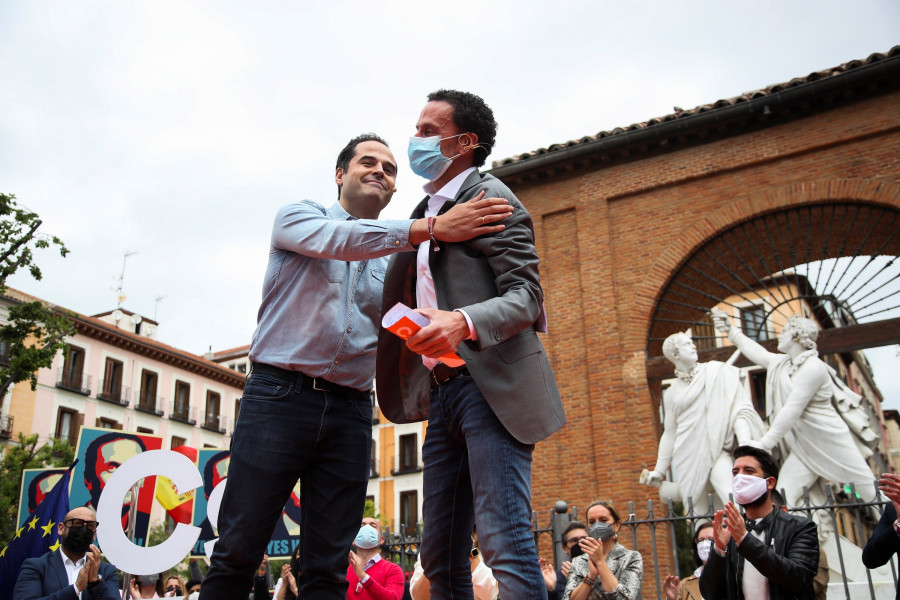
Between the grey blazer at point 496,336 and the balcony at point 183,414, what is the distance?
4208cm

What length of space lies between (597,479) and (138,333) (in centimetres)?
3912

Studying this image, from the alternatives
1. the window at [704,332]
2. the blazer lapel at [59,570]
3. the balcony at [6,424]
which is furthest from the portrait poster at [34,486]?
the balcony at [6,424]

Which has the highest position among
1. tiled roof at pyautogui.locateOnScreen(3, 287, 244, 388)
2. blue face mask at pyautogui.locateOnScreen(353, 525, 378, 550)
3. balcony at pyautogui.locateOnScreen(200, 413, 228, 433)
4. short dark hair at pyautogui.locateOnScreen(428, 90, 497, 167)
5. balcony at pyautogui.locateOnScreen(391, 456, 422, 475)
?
tiled roof at pyautogui.locateOnScreen(3, 287, 244, 388)

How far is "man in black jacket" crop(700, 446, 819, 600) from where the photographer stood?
4043 mm

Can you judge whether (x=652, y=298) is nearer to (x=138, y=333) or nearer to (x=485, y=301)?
(x=485, y=301)

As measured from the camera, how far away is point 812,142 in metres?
12.4

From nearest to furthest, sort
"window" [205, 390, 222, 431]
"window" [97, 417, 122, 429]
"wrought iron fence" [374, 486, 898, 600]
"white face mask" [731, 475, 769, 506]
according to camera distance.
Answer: "white face mask" [731, 475, 769, 506], "wrought iron fence" [374, 486, 898, 600], "window" [97, 417, 122, 429], "window" [205, 390, 222, 431]

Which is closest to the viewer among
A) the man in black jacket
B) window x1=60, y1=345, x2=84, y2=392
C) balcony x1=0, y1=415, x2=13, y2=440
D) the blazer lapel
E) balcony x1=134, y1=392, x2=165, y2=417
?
the man in black jacket

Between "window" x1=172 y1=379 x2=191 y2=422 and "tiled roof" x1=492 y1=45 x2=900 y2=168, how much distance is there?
33553 mm

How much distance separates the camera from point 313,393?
9.71ft

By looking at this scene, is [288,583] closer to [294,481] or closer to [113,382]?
[294,481]

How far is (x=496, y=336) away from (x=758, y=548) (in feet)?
8.02

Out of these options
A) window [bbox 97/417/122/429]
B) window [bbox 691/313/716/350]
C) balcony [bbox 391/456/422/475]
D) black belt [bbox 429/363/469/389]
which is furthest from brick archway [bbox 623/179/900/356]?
window [bbox 97/417/122/429]

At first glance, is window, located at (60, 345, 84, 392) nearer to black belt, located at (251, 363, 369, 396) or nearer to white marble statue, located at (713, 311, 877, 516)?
white marble statue, located at (713, 311, 877, 516)
